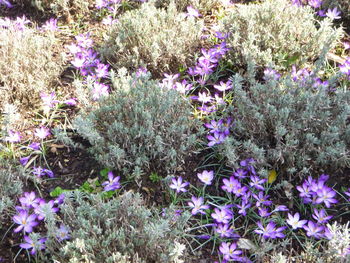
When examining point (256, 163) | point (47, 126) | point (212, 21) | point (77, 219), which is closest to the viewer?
point (77, 219)

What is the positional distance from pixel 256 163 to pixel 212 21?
1.80m

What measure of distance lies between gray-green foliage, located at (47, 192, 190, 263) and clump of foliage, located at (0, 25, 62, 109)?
1.26 metres

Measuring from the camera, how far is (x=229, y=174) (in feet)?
10.00

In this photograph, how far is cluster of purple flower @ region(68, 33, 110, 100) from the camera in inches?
139

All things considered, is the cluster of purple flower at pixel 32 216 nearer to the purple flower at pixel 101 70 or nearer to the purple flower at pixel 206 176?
the purple flower at pixel 206 176

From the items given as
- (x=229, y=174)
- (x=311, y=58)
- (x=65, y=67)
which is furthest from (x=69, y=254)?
(x=311, y=58)

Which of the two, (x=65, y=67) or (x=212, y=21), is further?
(x=212, y=21)

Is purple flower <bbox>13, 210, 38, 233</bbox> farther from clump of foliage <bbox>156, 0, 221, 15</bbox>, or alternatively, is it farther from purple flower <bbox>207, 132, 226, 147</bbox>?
clump of foliage <bbox>156, 0, 221, 15</bbox>

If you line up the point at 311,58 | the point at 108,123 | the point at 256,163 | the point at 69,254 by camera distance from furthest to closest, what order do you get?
1. the point at 311,58
2. the point at 108,123
3. the point at 256,163
4. the point at 69,254

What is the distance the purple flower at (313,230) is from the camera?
263cm

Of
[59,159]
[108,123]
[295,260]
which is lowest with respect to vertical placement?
[295,260]

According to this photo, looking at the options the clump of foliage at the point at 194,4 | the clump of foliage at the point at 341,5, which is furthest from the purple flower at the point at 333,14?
the clump of foliage at the point at 194,4

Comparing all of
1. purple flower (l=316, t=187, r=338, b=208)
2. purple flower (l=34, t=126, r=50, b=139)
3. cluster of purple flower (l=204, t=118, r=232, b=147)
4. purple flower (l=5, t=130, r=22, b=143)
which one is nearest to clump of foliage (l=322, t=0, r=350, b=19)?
cluster of purple flower (l=204, t=118, r=232, b=147)

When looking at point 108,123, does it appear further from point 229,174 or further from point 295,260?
point 295,260
